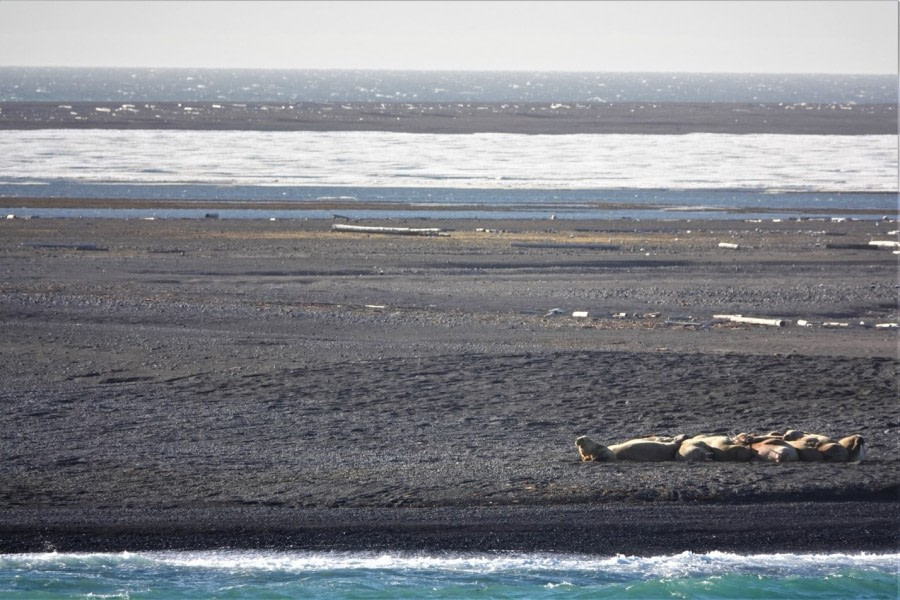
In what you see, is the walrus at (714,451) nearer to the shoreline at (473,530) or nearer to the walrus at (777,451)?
the walrus at (777,451)

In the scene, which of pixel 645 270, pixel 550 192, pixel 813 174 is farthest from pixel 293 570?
pixel 813 174

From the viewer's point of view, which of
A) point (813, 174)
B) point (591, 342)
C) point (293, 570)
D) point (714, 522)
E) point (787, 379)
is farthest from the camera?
point (813, 174)

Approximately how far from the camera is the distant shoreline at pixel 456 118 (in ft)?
255

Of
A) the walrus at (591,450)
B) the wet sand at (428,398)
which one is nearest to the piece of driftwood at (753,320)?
the wet sand at (428,398)

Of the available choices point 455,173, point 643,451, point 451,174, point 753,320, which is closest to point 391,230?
point 753,320

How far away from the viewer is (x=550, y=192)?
4234 cm

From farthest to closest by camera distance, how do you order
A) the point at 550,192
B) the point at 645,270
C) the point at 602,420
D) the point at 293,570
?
1. the point at 550,192
2. the point at 645,270
3. the point at 602,420
4. the point at 293,570

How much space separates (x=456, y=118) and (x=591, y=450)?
262 ft

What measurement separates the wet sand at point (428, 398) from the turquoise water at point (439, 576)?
23 centimetres

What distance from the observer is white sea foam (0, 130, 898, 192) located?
45.6 meters

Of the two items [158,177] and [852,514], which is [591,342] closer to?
[852,514]

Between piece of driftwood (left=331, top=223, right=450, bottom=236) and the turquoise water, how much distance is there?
20883mm

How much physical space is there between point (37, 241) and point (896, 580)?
23560 millimetres

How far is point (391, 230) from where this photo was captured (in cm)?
3108
